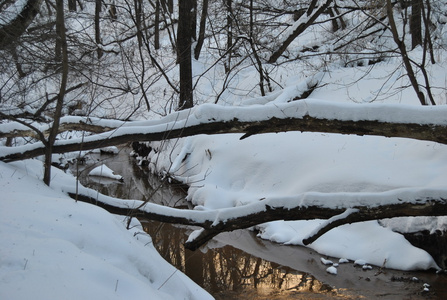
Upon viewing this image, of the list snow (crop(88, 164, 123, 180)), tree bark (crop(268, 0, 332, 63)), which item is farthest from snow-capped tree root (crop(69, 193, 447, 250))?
tree bark (crop(268, 0, 332, 63))

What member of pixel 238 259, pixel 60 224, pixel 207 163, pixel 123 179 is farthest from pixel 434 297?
pixel 123 179

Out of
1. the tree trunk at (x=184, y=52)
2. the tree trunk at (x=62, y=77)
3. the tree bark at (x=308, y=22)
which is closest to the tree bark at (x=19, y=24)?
the tree trunk at (x=62, y=77)

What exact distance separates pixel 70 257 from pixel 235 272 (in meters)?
3.66

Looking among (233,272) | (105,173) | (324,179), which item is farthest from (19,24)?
(105,173)

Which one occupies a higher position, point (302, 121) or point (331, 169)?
point (302, 121)

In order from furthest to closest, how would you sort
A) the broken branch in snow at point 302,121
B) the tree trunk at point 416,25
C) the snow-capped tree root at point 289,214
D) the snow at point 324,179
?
1. the tree trunk at point 416,25
2. the snow at point 324,179
3. the snow-capped tree root at point 289,214
4. the broken branch in snow at point 302,121

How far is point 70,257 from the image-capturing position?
8.54 ft

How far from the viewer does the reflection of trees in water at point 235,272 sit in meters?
5.44

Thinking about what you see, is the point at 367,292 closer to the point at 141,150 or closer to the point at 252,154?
the point at 252,154

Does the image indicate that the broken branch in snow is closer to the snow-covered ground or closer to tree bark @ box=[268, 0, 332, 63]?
the snow-covered ground

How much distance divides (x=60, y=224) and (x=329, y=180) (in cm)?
508

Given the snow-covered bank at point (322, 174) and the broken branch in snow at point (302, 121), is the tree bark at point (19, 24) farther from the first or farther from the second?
the snow-covered bank at point (322, 174)

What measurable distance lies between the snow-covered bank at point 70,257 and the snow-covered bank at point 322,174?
5.56 feet

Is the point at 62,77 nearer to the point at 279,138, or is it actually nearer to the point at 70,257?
the point at 70,257
